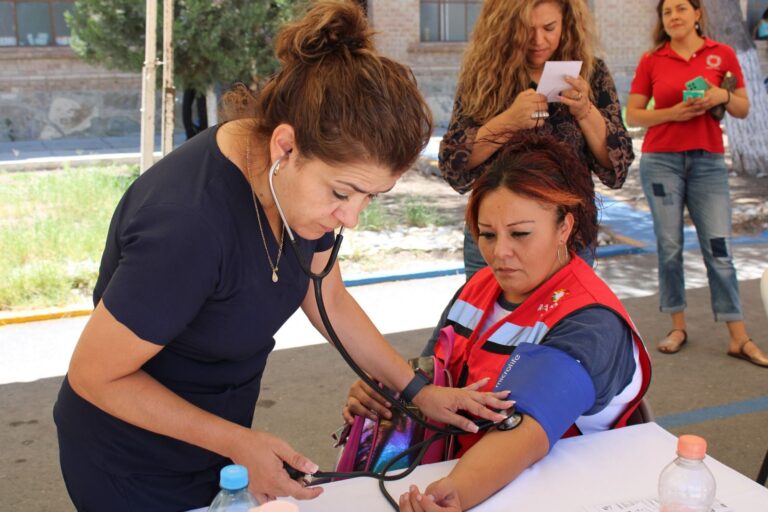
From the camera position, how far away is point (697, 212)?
151 inches

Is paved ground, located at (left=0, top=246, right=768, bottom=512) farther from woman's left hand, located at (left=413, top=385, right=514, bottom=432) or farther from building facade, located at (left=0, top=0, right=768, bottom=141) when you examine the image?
building facade, located at (left=0, top=0, right=768, bottom=141)

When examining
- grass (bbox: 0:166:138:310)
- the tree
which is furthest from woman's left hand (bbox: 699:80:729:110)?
the tree

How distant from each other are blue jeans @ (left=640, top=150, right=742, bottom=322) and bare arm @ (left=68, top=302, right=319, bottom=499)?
2.99 metres

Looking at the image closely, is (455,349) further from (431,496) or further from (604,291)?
(431,496)

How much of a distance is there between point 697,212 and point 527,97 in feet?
5.47

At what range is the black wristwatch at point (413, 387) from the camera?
67.9 inches

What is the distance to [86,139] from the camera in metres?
12.2

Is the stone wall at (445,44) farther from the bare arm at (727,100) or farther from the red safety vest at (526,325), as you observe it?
the red safety vest at (526,325)

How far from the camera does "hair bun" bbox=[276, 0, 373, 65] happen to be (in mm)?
1289

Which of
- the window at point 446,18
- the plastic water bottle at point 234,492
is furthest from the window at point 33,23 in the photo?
the plastic water bottle at point 234,492

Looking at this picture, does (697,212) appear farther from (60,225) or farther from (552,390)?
(60,225)

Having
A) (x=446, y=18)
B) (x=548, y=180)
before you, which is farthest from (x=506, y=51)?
(x=446, y=18)

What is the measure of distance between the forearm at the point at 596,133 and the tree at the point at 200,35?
635cm

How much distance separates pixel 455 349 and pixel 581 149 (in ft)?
3.09
